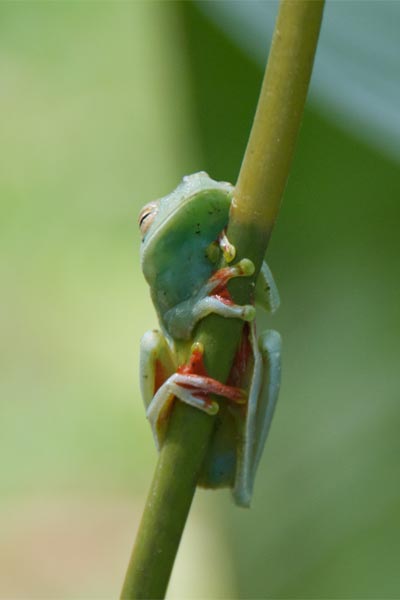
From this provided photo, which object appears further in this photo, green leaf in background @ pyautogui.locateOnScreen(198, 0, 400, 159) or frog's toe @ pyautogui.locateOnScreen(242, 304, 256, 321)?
green leaf in background @ pyautogui.locateOnScreen(198, 0, 400, 159)

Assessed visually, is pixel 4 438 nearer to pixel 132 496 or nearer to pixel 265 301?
pixel 132 496

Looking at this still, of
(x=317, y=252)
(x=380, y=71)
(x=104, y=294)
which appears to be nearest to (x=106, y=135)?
(x=104, y=294)

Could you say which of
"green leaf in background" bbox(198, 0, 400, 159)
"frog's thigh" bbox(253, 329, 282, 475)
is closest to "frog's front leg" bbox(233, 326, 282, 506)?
"frog's thigh" bbox(253, 329, 282, 475)

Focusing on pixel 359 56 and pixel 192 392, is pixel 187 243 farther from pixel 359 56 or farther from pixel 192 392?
pixel 359 56

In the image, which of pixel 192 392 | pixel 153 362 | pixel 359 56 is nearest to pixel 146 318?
pixel 359 56

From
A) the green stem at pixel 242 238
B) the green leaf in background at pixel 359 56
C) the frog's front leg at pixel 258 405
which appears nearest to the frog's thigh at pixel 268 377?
the frog's front leg at pixel 258 405

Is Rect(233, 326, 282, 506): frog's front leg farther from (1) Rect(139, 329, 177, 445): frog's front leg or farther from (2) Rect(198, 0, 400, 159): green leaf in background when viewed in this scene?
(2) Rect(198, 0, 400, 159): green leaf in background
